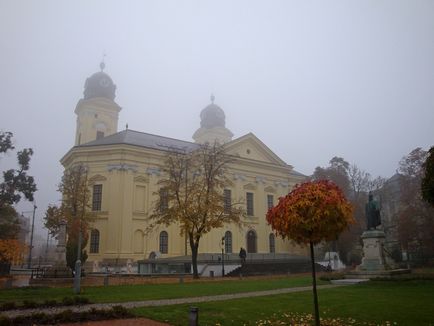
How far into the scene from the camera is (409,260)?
43.2 m

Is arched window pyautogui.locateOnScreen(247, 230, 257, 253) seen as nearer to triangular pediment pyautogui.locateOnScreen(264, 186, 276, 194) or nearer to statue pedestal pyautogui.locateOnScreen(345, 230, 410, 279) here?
triangular pediment pyautogui.locateOnScreen(264, 186, 276, 194)

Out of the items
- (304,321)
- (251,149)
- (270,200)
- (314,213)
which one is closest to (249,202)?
(270,200)

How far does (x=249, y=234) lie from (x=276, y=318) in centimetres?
4175

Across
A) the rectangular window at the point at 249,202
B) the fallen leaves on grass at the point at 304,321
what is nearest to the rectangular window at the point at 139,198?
the rectangular window at the point at 249,202

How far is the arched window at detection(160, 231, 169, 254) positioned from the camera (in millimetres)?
44559

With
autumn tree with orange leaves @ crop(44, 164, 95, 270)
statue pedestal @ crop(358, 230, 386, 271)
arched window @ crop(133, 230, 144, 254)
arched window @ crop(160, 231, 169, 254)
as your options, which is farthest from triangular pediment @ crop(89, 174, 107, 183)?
statue pedestal @ crop(358, 230, 386, 271)

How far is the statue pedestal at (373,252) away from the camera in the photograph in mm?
23806

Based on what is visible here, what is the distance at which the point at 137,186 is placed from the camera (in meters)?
45.0

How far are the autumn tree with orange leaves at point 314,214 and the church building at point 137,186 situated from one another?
29.1m

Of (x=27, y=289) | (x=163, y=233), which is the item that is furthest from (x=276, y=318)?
(x=163, y=233)

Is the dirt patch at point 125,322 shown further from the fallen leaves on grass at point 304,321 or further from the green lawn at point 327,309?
the fallen leaves on grass at point 304,321

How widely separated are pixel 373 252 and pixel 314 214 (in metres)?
17.8

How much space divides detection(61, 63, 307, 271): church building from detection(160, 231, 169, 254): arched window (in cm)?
10

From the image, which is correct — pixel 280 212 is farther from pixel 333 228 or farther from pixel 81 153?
pixel 81 153
